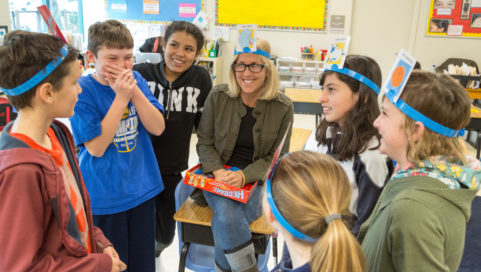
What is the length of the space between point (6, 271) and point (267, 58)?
147 centimetres

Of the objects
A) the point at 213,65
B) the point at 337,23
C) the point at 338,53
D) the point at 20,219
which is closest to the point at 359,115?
the point at 338,53

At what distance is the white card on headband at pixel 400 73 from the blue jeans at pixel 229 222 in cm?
86

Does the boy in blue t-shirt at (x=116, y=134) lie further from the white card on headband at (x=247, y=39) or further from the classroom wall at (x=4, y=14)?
the classroom wall at (x=4, y=14)

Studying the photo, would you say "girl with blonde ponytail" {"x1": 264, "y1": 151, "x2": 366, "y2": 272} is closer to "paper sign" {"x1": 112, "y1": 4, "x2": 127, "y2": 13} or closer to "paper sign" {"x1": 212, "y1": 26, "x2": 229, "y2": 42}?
"paper sign" {"x1": 212, "y1": 26, "x2": 229, "y2": 42}

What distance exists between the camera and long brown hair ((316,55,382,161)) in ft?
4.94

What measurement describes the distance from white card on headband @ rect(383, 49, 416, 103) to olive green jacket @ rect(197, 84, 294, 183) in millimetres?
833

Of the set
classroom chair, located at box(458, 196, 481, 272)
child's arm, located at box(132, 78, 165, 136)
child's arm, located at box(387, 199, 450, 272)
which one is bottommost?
classroom chair, located at box(458, 196, 481, 272)

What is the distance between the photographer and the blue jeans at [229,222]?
1.59 metres

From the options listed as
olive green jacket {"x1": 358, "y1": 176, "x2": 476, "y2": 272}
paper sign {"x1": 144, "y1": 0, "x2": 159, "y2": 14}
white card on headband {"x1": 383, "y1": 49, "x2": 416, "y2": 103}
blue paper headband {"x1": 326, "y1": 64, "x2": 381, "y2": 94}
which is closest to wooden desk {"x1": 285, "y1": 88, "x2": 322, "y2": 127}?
blue paper headband {"x1": 326, "y1": 64, "x2": 381, "y2": 94}

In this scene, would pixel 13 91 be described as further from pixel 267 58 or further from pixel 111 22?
pixel 267 58

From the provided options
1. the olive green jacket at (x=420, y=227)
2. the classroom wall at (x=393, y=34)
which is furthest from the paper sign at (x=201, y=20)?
the classroom wall at (x=393, y=34)

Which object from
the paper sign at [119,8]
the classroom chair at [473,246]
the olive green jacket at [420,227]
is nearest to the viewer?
the olive green jacket at [420,227]

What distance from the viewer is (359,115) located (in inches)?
61.0

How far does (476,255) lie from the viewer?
253cm
